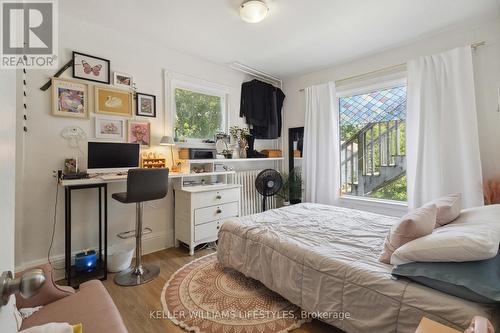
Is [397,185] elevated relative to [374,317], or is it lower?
elevated

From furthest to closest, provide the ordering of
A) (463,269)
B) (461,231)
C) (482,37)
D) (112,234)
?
(112,234) → (482,37) → (461,231) → (463,269)

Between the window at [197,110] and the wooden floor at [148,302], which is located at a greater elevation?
the window at [197,110]

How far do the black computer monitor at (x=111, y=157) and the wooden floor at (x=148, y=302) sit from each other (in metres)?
1.06

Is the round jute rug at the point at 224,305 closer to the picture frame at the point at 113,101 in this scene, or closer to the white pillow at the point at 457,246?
the white pillow at the point at 457,246

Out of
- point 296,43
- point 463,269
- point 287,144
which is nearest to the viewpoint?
point 463,269

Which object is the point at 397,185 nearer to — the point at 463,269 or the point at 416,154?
the point at 416,154

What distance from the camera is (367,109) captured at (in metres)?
3.42

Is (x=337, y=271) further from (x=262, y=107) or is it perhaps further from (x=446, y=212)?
(x=262, y=107)

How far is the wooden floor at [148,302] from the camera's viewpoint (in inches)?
63.5

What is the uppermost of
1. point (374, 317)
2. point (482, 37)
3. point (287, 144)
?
point (482, 37)

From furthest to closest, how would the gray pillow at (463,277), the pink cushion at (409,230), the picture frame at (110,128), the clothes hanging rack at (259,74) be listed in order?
the clothes hanging rack at (259,74) → the picture frame at (110,128) → the pink cushion at (409,230) → the gray pillow at (463,277)

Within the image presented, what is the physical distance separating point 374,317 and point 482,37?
2974 mm


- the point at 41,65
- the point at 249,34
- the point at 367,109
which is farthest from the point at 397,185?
the point at 41,65

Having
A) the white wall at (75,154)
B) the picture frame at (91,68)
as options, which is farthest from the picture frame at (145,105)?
the picture frame at (91,68)
